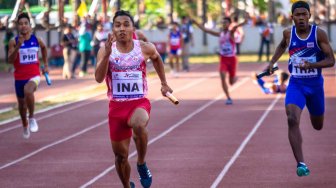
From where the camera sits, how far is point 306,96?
39.9ft

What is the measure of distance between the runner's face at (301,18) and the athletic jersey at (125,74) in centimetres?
212

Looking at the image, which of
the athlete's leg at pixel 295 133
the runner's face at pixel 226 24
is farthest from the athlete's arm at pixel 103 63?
the runner's face at pixel 226 24

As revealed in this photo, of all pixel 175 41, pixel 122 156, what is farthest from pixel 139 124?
pixel 175 41

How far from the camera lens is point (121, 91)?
10.7 metres

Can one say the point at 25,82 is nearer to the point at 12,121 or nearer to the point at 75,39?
the point at 12,121

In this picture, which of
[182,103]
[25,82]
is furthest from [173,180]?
[182,103]

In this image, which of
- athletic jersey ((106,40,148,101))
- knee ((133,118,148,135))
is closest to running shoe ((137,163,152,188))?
knee ((133,118,148,135))

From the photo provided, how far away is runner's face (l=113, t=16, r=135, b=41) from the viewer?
1036cm

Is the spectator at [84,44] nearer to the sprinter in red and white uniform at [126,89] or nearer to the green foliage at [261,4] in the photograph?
the sprinter in red and white uniform at [126,89]

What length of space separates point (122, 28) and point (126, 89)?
0.62 m

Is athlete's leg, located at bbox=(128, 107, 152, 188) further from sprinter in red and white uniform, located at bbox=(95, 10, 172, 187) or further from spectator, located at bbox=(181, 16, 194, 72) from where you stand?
spectator, located at bbox=(181, 16, 194, 72)

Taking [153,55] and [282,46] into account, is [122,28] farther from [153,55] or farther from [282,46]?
[282,46]

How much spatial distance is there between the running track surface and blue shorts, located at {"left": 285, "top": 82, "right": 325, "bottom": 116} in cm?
80

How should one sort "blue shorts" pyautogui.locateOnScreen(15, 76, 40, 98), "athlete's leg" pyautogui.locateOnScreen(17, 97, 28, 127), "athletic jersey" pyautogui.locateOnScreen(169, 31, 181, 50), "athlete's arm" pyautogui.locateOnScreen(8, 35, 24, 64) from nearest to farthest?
"athlete's arm" pyautogui.locateOnScreen(8, 35, 24, 64)
"blue shorts" pyautogui.locateOnScreen(15, 76, 40, 98)
"athlete's leg" pyautogui.locateOnScreen(17, 97, 28, 127)
"athletic jersey" pyautogui.locateOnScreen(169, 31, 181, 50)
